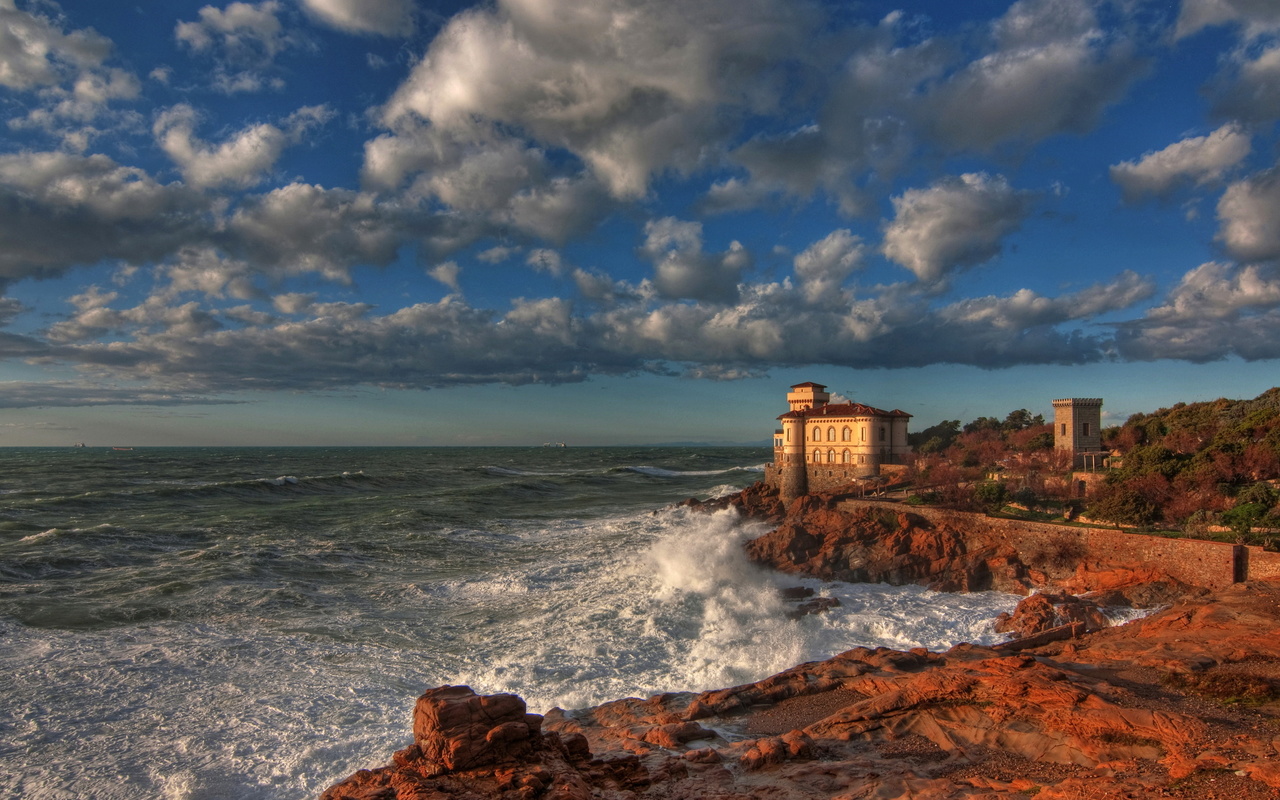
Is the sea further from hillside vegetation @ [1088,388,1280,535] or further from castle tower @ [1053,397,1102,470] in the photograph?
castle tower @ [1053,397,1102,470]

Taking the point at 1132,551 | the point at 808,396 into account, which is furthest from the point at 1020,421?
the point at 1132,551

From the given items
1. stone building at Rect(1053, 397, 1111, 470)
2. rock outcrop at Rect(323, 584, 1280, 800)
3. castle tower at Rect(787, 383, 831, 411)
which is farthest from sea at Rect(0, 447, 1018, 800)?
stone building at Rect(1053, 397, 1111, 470)

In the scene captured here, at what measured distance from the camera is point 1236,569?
1942cm

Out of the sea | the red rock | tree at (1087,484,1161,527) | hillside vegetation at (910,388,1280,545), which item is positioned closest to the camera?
the red rock

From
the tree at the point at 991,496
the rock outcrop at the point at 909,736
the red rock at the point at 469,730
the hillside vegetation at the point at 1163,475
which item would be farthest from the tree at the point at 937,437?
the red rock at the point at 469,730

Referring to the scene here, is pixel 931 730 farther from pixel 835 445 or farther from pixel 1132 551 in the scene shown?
pixel 835 445

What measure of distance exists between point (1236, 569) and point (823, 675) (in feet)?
50.3

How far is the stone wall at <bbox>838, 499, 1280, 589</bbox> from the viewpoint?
19438mm

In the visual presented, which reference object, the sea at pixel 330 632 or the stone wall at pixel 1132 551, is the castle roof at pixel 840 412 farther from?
the stone wall at pixel 1132 551

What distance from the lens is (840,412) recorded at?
41375 millimetres

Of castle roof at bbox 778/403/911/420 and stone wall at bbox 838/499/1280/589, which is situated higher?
castle roof at bbox 778/403/911/420

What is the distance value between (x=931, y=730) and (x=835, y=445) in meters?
31.7

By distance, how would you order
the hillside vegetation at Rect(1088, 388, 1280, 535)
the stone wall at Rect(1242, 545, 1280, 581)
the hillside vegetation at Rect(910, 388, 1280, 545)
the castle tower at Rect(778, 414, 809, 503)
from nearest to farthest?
the stone wall at Rect(1242, 545, 1280, 581)
the hillside vegetation at Rect(1088, 388, 1280, 535)
the hillside vegetation at Rect(910, 388, 1280, 545)
the castle tower at Rect(778, 414, 809, 503)

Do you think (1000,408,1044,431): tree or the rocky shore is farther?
(1000,408,1044,431): tree
